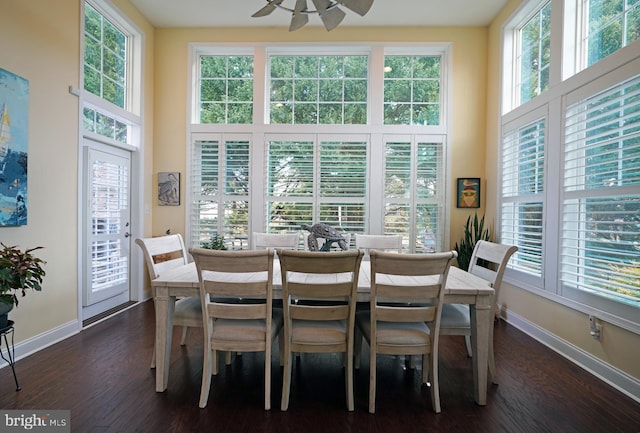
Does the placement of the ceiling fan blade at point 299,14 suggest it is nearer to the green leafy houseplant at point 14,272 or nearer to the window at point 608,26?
the window at point 608,26

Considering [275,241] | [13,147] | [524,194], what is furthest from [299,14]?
[524,194]

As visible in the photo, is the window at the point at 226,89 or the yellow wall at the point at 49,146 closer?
the yellow wall at the point at 49,146

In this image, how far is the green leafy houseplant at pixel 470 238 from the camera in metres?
3.72

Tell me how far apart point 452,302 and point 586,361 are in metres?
1.50

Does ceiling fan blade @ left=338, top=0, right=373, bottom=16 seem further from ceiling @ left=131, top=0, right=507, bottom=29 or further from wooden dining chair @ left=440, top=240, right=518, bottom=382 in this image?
wooden dining chair @ left=440, top=240, right=518, bottom=382

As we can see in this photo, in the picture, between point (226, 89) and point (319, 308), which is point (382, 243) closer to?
point (319, 308)

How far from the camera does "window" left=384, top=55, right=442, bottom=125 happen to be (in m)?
4.04

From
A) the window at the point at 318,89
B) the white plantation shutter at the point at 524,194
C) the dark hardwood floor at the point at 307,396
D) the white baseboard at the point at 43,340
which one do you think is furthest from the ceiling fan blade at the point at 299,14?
the white baseboard at the point at 43,340

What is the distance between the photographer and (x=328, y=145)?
400cm

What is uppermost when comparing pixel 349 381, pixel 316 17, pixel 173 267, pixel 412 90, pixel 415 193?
pixel 316 17

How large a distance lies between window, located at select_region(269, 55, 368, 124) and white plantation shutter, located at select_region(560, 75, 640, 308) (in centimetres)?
237

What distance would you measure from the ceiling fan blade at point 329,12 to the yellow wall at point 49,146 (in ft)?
7.77

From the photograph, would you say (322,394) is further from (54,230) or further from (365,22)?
(365,22)

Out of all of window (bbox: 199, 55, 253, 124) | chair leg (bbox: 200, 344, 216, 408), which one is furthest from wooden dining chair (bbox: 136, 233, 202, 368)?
window (bbox: 199, 55, 253, 124)
